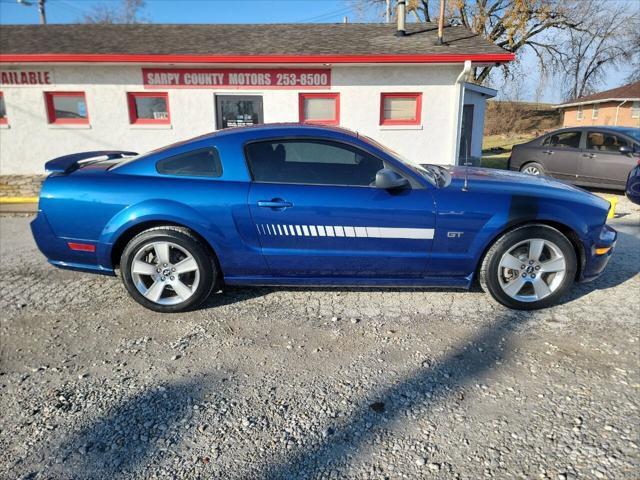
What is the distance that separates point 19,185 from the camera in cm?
909

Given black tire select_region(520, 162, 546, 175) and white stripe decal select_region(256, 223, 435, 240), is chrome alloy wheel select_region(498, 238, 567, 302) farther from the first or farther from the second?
black tire select_region(520, 162, 546, 175)

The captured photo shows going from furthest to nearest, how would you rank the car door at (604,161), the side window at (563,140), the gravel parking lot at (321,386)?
the side window at (563,140), the car door at (604,161), the gravel parking lot at (321,386)

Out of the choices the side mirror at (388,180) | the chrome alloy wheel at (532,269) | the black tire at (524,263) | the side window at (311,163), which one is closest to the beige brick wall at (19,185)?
the side window at (311,163)

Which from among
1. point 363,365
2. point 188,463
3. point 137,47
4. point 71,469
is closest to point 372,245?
point 363,365

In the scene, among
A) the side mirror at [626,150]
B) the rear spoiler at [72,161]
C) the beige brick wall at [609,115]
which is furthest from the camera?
the beige brick wall at [609,115]

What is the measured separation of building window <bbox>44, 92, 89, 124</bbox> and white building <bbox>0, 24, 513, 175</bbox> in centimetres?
2

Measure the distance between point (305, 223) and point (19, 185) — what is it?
8.70 metres

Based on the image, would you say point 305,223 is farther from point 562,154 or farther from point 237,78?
point 562,154

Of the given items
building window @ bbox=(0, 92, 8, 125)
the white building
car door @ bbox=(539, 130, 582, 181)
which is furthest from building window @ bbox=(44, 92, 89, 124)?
car door @ bbox=(539, 130, 582, 181)

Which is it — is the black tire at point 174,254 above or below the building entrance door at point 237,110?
below

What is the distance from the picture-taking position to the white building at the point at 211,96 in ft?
28.5

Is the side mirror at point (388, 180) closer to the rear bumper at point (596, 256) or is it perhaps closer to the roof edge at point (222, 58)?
the rear bumper at point (596, 256)

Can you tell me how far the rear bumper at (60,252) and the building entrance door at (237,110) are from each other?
237 inches

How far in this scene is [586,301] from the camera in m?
3.66
